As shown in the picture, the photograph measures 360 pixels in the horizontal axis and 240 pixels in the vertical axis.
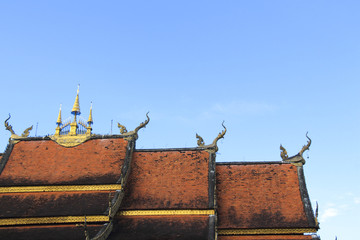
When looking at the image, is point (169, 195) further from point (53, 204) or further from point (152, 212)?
point (53, 204)

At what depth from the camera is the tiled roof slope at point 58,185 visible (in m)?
19.7

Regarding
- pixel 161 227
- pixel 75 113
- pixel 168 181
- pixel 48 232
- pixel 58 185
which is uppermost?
pixel 75 113

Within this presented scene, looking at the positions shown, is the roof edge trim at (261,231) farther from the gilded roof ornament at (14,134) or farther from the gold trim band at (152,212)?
the gilded roof ornament at (14,134)

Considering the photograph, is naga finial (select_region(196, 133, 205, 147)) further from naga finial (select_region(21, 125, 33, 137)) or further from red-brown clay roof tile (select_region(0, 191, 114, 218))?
naga finial (select_region(21, 125, 33, 137))

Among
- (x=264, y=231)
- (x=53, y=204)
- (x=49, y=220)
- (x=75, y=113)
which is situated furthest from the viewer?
(x=75, y=113)

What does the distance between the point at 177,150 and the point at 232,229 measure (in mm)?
5680

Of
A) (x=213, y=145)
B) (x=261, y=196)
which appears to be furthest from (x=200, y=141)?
(x=261, y=196)

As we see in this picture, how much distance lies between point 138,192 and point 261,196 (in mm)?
6050

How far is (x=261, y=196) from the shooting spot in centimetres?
2191

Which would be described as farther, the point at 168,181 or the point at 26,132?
the point at 26,132

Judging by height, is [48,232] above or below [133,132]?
below

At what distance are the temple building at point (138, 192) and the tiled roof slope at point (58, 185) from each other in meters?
0.05

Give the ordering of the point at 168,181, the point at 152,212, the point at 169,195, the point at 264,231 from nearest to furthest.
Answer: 1. the point at 264,231
2. the point at 152,212
3. the point at 169,195
4. the point at 168,181

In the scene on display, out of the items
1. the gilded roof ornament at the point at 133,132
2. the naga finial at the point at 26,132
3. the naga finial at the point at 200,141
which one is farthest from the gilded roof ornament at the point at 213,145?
the naga finial at the point at 26,132
